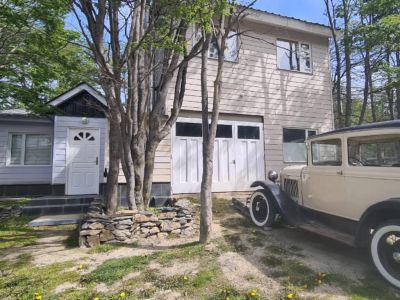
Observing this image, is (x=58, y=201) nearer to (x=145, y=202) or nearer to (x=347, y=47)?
(x=145, y=202)

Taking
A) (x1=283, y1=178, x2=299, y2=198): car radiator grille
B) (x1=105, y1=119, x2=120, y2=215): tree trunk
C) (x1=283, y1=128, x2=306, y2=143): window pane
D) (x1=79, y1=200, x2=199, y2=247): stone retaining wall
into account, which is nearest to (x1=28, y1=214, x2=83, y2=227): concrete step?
(x1=79, y1=200, x2=199, y2=247): stone retaining wall

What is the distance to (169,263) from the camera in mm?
4652

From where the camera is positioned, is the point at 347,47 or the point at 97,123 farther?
the point at 347,47

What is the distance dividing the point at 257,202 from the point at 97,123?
7454mm

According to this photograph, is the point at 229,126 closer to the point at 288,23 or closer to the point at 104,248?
Result: the point at 288,23

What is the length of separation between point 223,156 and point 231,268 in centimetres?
595

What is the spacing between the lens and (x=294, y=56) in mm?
12039

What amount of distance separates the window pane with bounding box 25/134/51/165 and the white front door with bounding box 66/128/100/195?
2.93m

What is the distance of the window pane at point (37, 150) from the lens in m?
12.6

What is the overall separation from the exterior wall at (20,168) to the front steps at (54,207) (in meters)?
4.15

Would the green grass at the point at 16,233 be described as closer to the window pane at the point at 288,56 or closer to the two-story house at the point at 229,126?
the two-story house at the point at 229,126

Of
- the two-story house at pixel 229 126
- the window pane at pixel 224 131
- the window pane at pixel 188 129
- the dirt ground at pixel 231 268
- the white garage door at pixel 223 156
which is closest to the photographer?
the dirt ground at pixel 231 268

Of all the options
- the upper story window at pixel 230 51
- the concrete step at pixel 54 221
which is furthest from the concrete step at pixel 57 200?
the upper story window at pixel 230 51

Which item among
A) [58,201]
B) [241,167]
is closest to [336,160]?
[241,167]
